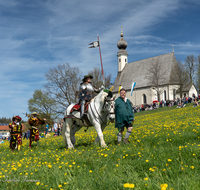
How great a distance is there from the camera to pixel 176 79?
58.5 m

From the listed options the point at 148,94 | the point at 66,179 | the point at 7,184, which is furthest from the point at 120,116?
the point at 148,94

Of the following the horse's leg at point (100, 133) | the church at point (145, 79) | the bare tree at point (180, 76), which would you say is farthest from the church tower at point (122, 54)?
the horse's leg at point (100, 133)

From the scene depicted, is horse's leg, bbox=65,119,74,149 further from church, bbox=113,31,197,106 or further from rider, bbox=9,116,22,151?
church, bbox=113,31,197,106

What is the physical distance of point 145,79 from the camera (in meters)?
67.0

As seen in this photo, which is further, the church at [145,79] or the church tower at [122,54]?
the church tower at [122,54]

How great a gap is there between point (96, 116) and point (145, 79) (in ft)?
200

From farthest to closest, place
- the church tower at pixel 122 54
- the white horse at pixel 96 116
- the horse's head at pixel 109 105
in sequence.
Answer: the church tower at pixel 122 54 → the white horse at pixel 96 116 → the horse's head at pixel 109 105

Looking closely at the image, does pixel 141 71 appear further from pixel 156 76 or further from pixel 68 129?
pixel 68 129

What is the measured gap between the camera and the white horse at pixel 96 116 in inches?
308

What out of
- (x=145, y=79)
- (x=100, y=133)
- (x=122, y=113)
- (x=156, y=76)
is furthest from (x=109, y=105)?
(x=145, y=79)

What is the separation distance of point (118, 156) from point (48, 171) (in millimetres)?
1864

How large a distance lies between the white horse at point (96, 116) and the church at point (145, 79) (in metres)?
48.5

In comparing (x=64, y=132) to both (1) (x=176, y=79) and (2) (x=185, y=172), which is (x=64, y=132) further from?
(1) (x=176, y=79)

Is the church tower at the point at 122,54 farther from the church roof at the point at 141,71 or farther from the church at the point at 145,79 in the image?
the church roof at the point at 141,71
